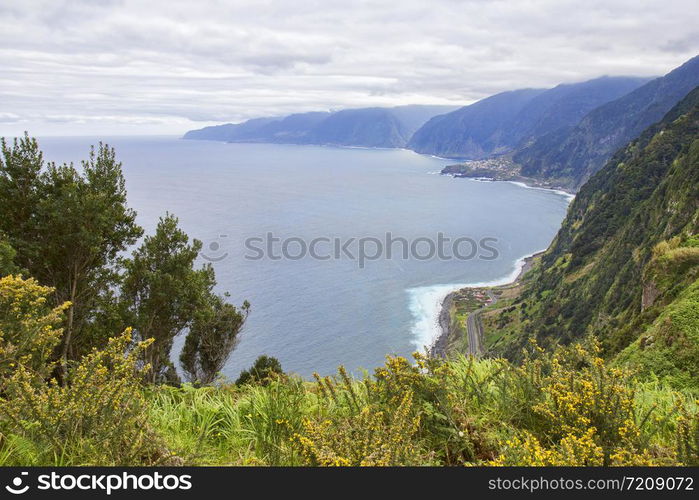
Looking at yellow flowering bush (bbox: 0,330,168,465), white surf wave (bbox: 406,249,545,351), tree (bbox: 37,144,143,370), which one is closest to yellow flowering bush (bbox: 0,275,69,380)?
yellow flowering bush (bbox: 0,330,168,465)

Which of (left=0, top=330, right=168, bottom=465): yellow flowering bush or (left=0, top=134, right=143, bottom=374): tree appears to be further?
(left=0, top=134, right=143, bottom=374): tree

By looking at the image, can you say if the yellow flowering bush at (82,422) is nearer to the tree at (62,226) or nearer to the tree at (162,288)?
the tree at (62,226)

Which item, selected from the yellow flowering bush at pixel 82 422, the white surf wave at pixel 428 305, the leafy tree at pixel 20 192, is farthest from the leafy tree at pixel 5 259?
the white surf wave at pixel 428 305

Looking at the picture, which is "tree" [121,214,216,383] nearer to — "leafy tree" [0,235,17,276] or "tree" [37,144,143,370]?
"tree" [37,144,143,370]

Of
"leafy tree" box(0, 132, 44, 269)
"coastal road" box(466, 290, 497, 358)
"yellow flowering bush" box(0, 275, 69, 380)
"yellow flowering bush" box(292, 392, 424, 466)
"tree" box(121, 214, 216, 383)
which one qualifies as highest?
"leafy tree" box(0, 132, 44, 269)

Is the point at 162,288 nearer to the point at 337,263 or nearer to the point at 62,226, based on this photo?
the point at 62,226

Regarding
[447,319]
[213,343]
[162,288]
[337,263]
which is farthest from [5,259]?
[337,263]
